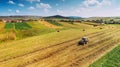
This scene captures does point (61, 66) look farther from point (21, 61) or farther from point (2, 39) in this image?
point (2, 39)

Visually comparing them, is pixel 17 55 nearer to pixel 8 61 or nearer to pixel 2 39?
pixel 8 61

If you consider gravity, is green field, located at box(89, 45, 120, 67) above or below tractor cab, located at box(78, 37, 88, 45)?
below

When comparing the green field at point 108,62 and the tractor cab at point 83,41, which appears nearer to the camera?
the green field at point 108,62

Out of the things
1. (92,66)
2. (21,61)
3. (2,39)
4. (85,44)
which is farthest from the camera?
(2,39)

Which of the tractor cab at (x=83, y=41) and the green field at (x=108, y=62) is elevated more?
the tractor cab at (x=83, y=41)

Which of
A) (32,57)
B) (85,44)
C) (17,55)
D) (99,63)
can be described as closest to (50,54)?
(32,57)

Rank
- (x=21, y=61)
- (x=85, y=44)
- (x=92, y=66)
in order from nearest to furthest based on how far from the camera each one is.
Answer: (x=92, y=66), (x=21, y=61), (x=85, y=44)

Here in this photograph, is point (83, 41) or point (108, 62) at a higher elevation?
point (83, 41)

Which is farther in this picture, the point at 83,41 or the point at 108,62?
the point at 83,41

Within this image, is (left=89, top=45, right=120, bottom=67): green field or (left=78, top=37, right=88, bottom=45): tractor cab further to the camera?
(left=78, top=37, right=88, bottom=45): tractor cab

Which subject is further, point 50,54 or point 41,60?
point 50,54
